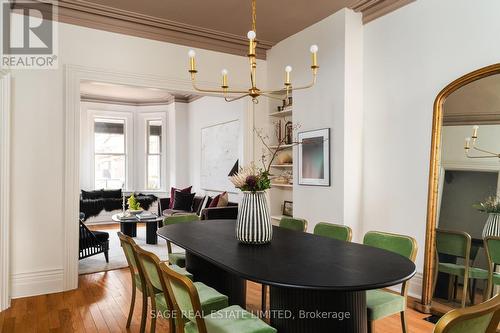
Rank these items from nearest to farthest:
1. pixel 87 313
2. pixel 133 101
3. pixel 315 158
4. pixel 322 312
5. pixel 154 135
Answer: pixel 322 312, pixel 87 313, pixel 315 158, pixel 133 101, pixel 154 135

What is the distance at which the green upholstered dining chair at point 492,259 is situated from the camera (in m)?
2.76

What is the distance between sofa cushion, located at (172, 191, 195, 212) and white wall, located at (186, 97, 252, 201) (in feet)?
1.68

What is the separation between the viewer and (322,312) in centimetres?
193

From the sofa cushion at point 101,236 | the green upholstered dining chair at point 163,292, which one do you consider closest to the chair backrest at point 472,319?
the green upholstered dining chair at point 163,292

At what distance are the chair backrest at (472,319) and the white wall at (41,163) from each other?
385cm

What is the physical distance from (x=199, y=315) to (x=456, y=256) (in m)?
2.49

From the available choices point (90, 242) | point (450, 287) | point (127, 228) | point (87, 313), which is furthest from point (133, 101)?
point (450, 287)

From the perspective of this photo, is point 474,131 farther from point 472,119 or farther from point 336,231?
point 336,231

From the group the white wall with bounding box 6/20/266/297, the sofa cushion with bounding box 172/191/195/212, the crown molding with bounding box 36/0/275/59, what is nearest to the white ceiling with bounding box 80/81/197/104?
the sofa cushion with bounding box 172/191/195/212

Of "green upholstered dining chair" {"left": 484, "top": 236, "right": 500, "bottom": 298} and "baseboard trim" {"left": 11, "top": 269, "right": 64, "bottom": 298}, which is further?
"baseboard trim" {"left": 11, "top": 269, "right": 64, "bottom": 298}

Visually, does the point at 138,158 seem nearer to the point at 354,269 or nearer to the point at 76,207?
the point at 76,207

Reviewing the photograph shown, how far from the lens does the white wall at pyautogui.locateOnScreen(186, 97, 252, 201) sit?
683 centimetres

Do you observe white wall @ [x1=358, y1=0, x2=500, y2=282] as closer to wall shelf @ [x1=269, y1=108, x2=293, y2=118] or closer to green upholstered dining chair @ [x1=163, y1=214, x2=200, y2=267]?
wall shelf @ [x1=269, y1=108, x2=293, y2=118]

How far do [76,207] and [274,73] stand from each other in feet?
10.4
